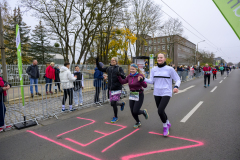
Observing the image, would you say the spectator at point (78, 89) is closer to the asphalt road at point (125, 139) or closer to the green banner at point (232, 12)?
the asphalt road at point (125, 139)

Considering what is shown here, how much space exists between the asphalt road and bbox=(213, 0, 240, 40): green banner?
2.25 metres

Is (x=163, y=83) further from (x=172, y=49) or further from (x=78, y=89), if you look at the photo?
(x=172, y=49)

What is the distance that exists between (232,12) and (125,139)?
3.15 m

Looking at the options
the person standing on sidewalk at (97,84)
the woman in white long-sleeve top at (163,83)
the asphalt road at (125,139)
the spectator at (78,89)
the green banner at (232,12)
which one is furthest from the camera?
the person standing on sidewalk at (97,84)

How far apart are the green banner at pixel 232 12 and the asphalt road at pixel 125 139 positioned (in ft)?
7.37

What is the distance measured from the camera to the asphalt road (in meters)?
3.12

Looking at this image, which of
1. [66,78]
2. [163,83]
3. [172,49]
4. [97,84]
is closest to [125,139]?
[163,83]

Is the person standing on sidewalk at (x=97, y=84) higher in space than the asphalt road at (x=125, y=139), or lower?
higher

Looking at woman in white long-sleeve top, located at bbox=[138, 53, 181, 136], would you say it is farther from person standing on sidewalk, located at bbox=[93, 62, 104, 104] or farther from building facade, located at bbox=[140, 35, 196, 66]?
building facade, located at bbox=[140, 35, 196, 66]

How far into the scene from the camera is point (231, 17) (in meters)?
2.53

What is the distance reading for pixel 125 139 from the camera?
3803 millimetres

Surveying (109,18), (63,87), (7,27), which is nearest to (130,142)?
(63,87)

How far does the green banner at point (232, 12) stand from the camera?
248 cm

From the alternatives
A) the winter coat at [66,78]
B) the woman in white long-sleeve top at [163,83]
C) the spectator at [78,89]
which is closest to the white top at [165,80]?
the woman in white long-sleeve top at [163,83]
